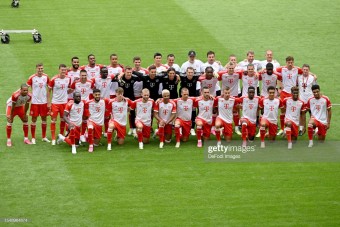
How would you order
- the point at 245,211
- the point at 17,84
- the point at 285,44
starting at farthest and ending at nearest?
the point at 285,44, the point at 17,84, the point at 245,211

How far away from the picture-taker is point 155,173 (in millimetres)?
22438

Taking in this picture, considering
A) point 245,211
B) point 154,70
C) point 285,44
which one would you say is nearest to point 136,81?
point 154,70

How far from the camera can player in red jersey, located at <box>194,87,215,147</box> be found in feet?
80.1

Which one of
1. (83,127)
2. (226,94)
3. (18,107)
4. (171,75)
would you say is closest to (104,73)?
(83,127)

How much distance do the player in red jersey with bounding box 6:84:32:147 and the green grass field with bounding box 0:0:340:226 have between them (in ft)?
1.36

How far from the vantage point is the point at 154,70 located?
24.9 metres

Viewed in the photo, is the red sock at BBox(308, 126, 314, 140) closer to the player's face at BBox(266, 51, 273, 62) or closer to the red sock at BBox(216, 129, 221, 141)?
the red sock at BBox(216, 129, 221, 141)

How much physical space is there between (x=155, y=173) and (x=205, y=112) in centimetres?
276

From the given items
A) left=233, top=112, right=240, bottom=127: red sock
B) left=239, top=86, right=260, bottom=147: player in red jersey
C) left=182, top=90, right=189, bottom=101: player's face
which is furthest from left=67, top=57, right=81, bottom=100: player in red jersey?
left=239, top=86, right=260, bottom=147: player in red jersey

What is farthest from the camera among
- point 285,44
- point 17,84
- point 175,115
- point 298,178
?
point 285,44

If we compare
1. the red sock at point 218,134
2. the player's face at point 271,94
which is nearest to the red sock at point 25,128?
the red sock at point 218,134

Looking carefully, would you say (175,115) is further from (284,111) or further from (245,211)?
(245,211)

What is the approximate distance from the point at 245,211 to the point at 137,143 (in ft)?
17.3

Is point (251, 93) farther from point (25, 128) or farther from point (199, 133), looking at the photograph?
point (25, 128)
